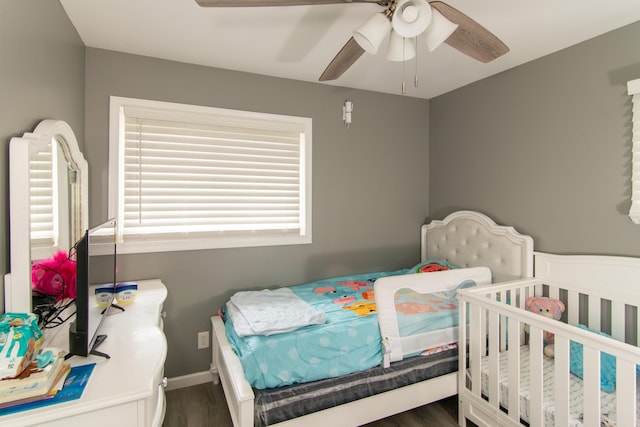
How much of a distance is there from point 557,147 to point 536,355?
1443 mm

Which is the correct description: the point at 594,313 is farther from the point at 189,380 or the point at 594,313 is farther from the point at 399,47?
the point at 189,380

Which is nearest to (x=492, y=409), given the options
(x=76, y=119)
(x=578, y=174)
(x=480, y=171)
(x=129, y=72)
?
(x=578, y=174)

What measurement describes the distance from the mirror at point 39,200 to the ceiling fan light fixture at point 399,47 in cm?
150

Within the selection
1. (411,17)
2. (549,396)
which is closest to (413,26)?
(411,17)

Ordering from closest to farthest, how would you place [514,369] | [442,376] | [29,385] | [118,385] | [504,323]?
1. [29,385]
2. [118,385]
3. [514,369]
4. [442,376]
5. [504,323]

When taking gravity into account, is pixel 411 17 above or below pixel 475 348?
above

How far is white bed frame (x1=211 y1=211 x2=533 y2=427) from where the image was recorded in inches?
66.1

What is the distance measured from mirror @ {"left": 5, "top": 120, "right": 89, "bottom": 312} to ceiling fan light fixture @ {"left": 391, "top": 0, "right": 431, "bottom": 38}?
4.76 ft

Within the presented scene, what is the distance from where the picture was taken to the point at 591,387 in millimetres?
1358

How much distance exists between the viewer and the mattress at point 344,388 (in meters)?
1.58

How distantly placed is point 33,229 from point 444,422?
7.89 ft

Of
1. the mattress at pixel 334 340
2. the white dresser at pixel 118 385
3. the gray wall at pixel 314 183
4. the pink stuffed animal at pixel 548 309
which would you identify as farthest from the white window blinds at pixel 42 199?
the pink stuffed animal at pixel 548 309

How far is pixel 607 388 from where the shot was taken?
1.64 metres

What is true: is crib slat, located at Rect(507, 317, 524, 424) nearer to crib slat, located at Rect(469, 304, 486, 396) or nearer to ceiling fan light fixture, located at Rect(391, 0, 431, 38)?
crib slat, located at Rect(469, 304, 486, 396)
